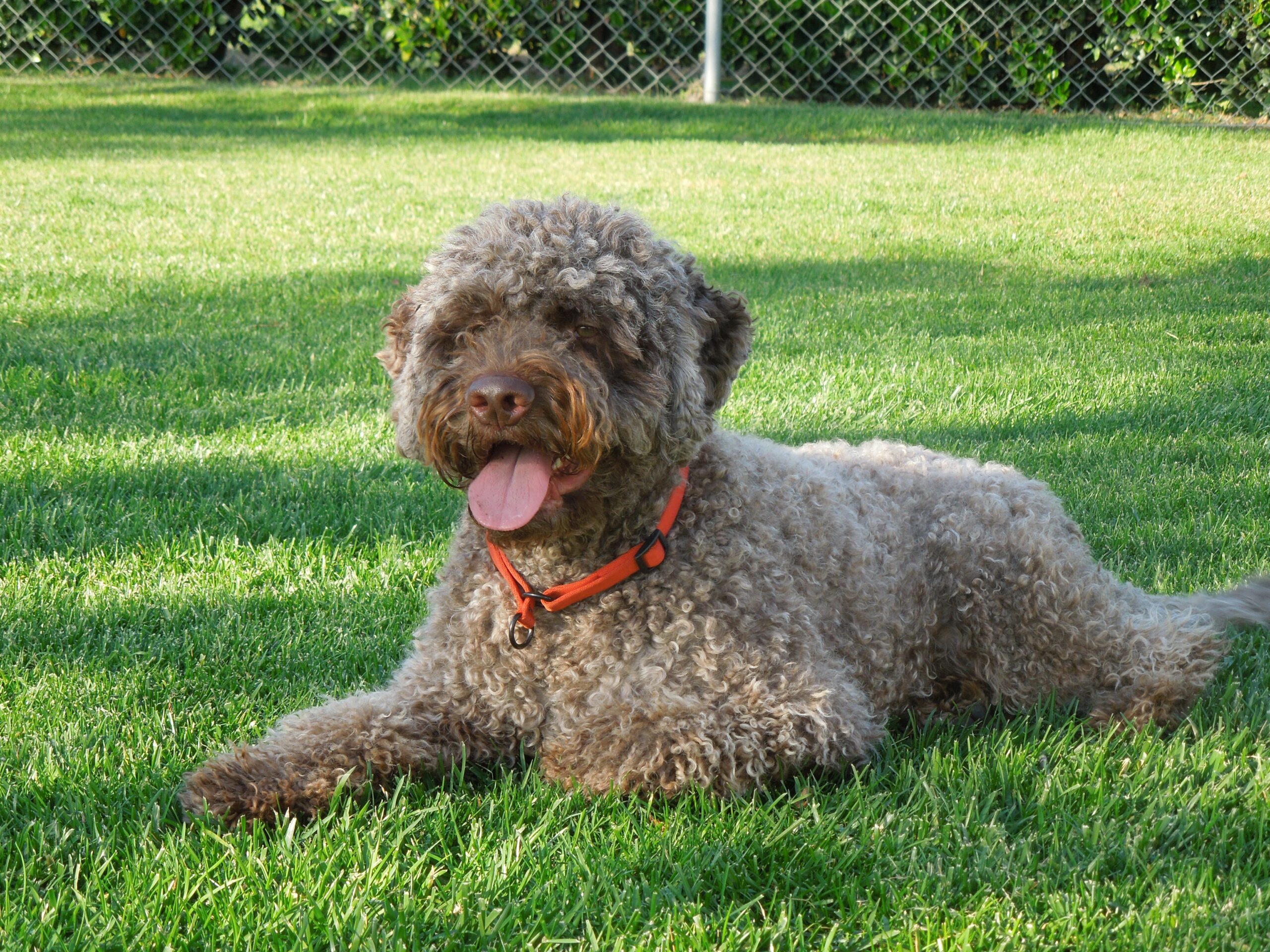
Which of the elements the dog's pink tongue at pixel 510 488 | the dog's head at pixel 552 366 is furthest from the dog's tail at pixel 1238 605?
the dog's pink tongue at pixel 510 488

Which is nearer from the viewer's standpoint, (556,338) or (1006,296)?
(556,338)

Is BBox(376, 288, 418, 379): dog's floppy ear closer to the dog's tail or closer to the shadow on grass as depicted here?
the dog's tail

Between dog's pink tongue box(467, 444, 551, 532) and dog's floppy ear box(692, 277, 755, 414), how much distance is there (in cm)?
51

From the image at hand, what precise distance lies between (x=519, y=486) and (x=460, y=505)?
205 cm

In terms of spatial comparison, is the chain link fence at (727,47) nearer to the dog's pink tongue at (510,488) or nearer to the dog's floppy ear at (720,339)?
the dog's floppy ear at (720,339)

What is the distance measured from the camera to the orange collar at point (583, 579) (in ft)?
9.73

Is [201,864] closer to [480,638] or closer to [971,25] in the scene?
[480,638]

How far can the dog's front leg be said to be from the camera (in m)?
2.77

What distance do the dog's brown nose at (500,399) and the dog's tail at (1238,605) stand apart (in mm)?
2199

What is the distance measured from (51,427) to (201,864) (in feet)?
11.0

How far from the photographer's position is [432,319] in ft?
9.57

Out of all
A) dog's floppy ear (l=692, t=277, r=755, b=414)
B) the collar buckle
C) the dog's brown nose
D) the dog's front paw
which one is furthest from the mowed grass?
dog's floppy ear (l=692, t=277, r=755, b=414)

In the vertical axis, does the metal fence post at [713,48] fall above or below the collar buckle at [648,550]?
above

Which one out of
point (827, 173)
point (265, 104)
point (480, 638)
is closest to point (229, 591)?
point (480, 638)
